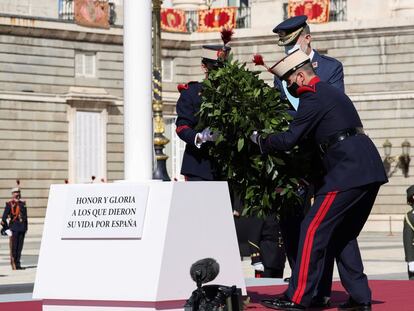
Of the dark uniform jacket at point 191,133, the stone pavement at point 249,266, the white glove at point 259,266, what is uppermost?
the dark uniform jacket at point 191,133

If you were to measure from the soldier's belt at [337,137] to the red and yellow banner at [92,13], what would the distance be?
40.9 meters

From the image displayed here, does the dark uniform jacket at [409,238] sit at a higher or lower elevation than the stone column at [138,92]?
lower

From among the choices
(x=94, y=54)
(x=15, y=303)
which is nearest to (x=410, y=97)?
(x=94, y=54)

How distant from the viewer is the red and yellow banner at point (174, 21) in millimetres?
54656

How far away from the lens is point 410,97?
51031 mm

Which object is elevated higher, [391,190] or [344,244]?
[344,244]

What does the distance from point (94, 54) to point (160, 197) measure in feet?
137

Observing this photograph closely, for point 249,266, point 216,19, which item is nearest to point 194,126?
point 249,266

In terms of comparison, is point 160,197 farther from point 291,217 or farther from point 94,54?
point 94,54

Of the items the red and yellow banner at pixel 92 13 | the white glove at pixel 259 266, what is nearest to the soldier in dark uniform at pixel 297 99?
the white glove at pixel 259 266

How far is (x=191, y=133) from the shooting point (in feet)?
40.0

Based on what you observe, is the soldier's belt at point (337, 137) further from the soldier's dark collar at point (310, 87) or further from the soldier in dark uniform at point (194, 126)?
the soldier in dark uniform at point (194, 126)

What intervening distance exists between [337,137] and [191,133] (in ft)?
4.69

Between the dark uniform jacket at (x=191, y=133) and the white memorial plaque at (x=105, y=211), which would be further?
the dark uniform jacket at (x=191, y=133)
